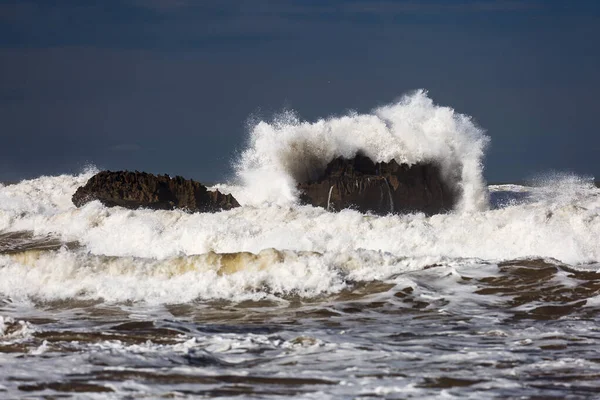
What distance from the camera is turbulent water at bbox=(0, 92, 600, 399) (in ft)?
25.0

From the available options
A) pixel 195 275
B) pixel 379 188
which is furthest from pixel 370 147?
pixel 195 275

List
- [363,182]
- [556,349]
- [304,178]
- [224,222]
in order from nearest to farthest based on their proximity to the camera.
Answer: [556,349] → [224,222] → [363,182] → [304,178]

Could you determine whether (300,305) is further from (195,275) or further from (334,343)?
(334,343)

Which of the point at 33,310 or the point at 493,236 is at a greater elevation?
the point at 493,236

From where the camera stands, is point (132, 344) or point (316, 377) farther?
point (132, 344)

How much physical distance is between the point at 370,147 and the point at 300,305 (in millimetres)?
16154

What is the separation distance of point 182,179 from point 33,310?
A: 14.4m

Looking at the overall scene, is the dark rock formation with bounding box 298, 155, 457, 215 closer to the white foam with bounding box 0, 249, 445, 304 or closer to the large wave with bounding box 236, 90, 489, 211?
the large wave with bounding box 236, 90, 489, 211

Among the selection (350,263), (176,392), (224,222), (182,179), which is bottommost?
(176,392)

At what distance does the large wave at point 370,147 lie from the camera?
1086 inches

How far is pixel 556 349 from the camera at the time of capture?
8.77 m

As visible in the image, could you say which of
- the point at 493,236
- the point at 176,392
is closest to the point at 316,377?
the point at 176,392

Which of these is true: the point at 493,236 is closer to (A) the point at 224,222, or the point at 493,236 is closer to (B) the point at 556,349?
(A) the point at 224,222

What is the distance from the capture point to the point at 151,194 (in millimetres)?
25891
